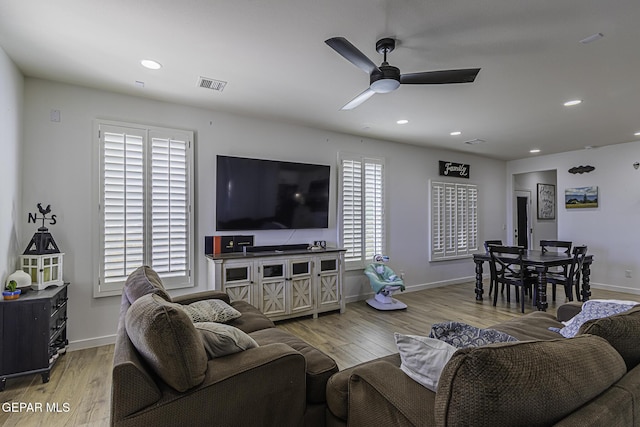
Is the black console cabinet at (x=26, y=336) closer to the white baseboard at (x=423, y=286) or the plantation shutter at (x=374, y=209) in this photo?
the white baseboard at (x=423, y=286)

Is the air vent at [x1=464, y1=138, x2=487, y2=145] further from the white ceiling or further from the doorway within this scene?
the doorway

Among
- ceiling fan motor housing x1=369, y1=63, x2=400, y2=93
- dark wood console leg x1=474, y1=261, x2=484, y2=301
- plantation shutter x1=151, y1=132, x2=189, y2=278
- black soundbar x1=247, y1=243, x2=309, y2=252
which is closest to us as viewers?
ceiling fan motor housing x1=369, y1=63, x2=400, y2=93

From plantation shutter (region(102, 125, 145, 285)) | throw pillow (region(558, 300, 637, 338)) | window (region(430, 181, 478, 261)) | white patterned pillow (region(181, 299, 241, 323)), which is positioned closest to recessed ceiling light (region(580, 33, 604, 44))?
throw pillow (region(558, 300, 637, 338))

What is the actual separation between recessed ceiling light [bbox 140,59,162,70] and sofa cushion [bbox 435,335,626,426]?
316cm

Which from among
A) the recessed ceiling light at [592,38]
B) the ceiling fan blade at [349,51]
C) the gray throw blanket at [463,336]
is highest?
the recessed ceiling light at [592,38]

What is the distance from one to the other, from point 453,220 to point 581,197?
8.38 ft

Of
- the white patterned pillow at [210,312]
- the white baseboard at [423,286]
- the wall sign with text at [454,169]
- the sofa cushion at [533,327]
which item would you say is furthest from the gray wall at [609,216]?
the white patterned pillow at [210,312]

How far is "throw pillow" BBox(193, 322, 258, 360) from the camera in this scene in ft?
5.45

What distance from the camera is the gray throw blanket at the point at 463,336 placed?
1.53 m

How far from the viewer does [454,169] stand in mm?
6516

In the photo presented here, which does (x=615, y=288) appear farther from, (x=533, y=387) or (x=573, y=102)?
(x=533, y=387)

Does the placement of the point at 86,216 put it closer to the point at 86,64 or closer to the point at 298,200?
the point at 86,64

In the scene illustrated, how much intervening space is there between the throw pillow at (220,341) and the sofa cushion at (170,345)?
0.20 metres

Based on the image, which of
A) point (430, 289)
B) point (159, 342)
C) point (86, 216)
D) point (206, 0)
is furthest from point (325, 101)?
point (430, 289)
